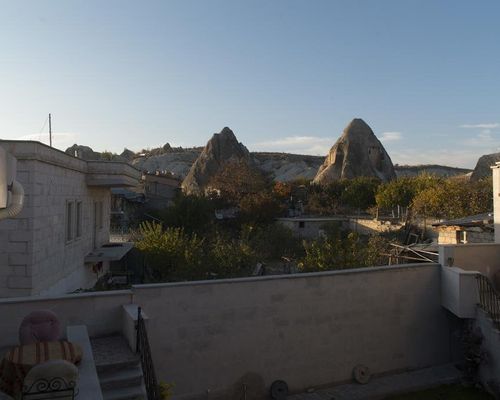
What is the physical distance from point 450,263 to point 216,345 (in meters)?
5.23

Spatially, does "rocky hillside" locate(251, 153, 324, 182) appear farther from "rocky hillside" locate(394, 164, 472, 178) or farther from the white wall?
the white wall

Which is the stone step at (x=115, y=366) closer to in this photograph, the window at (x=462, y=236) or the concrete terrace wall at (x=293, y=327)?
the concrete terrace wall at (x=293, y=327)

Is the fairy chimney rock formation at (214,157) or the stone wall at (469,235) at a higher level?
the fairy chimney rock formation at (214,157)

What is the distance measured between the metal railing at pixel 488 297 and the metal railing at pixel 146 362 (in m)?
6.21

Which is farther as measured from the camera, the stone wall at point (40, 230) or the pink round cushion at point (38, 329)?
the stone wall at point (40, 230)

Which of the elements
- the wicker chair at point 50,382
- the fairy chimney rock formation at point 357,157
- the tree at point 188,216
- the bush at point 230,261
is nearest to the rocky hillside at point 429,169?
the fairy chimney rock formation at point 357,157

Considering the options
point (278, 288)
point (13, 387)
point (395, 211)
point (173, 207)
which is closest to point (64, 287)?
point (278, 288)

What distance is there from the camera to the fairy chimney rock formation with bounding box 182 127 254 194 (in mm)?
50594

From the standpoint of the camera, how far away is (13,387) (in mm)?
3969

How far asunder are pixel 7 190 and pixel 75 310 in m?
→ 2.26

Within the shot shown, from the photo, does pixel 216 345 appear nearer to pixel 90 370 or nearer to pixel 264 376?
pixel 264 376

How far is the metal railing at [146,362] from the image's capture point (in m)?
5.24

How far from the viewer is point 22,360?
13.0 feet

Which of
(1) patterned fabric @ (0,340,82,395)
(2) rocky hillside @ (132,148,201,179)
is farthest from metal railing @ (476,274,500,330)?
(2) rocky hillside @ (132,148,201,179)
